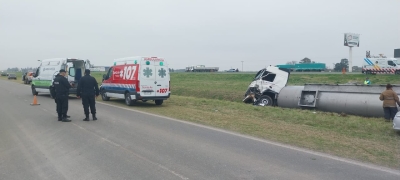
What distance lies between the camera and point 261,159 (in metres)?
7.82

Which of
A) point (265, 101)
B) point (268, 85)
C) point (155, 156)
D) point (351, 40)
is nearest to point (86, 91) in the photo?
point (155, 156)

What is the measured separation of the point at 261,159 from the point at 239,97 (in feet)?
61.3

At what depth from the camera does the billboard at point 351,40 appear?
77.6 metres

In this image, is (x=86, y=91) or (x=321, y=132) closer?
(x=321, y=132)

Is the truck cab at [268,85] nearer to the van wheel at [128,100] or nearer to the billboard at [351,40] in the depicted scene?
the van wheel at [128,100]

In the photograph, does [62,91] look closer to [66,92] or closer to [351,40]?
[66,92]

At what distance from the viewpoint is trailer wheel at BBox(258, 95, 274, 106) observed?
71.4 ft

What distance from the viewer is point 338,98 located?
18453 millimetres

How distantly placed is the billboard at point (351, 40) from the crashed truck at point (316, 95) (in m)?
61.0

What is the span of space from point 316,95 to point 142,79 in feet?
28.9

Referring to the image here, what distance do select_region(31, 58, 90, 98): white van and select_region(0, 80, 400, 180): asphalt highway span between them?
1182 cm

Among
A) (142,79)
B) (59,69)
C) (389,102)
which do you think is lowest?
(389,102)

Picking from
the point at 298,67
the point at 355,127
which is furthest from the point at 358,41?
the point at 355,127

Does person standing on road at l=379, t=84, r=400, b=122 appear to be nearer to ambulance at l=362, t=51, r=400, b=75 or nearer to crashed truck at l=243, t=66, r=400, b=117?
crashed truck at l=243, t=66, r=400, b=117
